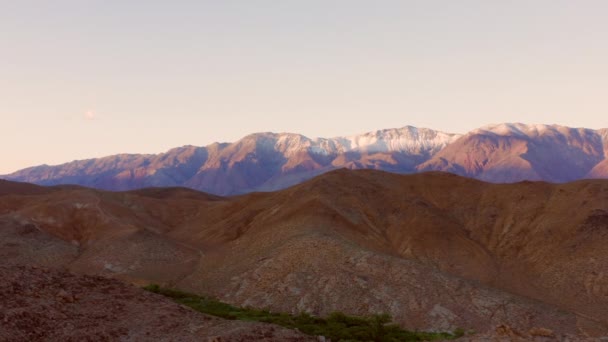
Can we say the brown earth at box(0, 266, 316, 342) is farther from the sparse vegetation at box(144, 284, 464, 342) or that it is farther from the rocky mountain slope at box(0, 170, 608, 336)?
the rocky mountain slope at box(0, 170, 608, 336)

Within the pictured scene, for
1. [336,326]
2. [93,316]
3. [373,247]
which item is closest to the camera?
[93,316]

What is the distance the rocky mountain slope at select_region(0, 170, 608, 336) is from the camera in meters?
47.1

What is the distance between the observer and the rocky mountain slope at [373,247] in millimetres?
47094

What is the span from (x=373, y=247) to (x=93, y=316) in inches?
1800

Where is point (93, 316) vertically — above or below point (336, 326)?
above

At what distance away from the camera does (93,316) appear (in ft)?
66.4

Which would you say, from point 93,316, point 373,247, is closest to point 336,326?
point 93,316

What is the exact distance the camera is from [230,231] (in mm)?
75812

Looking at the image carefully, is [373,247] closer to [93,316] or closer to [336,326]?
[336,326]

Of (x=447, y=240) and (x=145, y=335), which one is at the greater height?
(x=145, y=335)

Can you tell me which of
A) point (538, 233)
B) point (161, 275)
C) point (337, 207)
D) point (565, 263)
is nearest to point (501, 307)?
point (565, 263)

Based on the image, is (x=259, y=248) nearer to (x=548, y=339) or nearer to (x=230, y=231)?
(x=230, y=231)

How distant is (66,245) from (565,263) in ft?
202

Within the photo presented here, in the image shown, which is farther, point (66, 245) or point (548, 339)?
point (66, 245)
